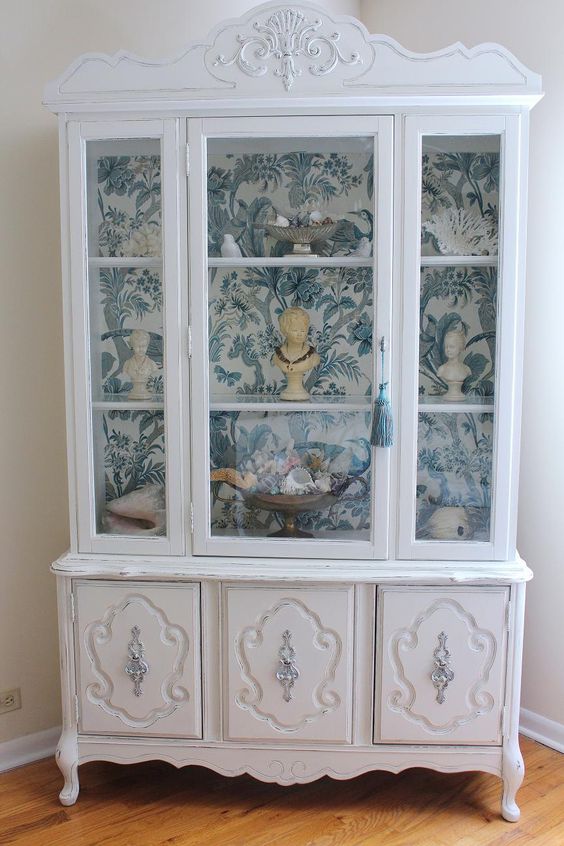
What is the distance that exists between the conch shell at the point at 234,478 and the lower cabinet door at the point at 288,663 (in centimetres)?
30

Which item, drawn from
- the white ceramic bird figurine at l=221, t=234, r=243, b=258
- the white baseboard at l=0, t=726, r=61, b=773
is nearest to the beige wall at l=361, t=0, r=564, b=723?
the white ceramic bird figurine at l=221, t=234, r=243, b=258

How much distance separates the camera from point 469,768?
2133 mm

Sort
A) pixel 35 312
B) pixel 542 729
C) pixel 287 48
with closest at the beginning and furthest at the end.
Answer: pixel 287 48 < pixel 35 312 < pixel 542 729

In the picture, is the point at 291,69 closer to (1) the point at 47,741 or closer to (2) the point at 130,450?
(2) the point at 130,450

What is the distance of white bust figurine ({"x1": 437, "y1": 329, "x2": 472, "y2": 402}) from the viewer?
6.99ft

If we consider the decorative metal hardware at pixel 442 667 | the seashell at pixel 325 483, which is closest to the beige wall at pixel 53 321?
the decorative metal hardware at pixel 442 667

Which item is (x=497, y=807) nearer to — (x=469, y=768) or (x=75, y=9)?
(x=469, y=768)

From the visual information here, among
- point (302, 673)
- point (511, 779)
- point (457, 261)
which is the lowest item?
point (511, 779)

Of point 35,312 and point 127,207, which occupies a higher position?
point 127,207

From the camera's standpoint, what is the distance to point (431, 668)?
2113 mm

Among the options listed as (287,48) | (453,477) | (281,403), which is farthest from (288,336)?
(287,48)

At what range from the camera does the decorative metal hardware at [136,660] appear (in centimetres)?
215

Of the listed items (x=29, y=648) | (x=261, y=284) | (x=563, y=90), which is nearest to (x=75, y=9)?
(x=261, y=284)

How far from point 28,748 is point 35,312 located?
→ 4.87ft
